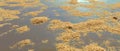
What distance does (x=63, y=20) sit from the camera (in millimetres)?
28500

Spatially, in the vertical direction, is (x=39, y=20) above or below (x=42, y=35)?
above

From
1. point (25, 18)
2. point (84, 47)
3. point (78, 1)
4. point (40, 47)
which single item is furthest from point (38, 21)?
point (78, 1)

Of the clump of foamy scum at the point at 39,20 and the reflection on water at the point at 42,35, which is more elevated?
the clump of foamy scum at the point at 39,20

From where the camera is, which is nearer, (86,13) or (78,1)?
(86,13)

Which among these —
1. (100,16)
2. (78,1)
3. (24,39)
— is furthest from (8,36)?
(78,1)

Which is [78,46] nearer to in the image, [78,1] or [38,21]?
[38,21]

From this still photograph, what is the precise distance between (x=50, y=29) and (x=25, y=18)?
17.5ft

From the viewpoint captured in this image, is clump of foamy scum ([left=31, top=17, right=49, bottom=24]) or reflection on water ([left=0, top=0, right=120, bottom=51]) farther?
clump of foamy scum ([left=31, top=17, right=49, bottom=24])

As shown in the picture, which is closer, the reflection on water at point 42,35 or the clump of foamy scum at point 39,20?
the reflection on water at point 42,35

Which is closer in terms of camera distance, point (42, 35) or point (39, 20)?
point (42, 35)

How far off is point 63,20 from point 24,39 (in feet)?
22.9

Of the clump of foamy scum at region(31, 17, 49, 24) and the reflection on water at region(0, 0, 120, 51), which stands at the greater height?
the clump of foamy scum at region(31, 17, 49, 24)

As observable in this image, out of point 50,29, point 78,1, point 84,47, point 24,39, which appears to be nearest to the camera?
point 84,47

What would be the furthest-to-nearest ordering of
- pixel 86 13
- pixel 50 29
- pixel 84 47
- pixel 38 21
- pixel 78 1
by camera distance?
pixel 78 1, pixel 86 13, pixel 38 21, pixel 50 29, pixel 84 47
